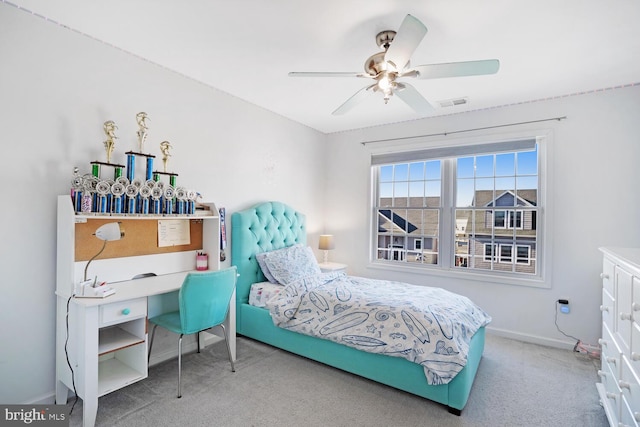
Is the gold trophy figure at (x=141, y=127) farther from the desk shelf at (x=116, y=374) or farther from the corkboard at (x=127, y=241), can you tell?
the desk shelf at (x=116, y=374)

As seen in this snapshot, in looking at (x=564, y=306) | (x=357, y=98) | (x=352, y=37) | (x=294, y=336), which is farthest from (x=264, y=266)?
(x=564, y=306)

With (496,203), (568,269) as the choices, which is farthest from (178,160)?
(568,269)

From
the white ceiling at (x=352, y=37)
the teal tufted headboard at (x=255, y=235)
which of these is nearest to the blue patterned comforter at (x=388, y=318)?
the teal tufted headboard at (x=255, y=235)

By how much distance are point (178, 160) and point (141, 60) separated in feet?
2.82

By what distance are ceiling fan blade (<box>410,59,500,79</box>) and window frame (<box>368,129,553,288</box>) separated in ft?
6.49

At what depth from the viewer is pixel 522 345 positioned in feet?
10.9

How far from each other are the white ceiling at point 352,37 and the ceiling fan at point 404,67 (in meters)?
0.26

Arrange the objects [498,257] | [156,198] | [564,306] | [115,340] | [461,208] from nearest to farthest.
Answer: [115,340] → [156,198] → [564,306] → [498,257] → [461,208]

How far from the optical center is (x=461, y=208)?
12.8ft

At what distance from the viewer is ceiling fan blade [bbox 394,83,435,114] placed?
2.25 meters

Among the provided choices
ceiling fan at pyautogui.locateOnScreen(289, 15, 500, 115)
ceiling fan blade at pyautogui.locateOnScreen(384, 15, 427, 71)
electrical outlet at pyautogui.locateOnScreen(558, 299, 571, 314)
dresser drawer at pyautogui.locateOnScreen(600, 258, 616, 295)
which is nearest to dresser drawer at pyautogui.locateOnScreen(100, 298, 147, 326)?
ceiling fan at pyautogui.locateOnScreen(289, 15, 500, 115)

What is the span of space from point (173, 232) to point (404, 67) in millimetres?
2327

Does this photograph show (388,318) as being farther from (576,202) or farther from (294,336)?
(576,202)

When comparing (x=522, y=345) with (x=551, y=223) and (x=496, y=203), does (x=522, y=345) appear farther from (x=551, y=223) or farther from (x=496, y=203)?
(x=496, y=203)
